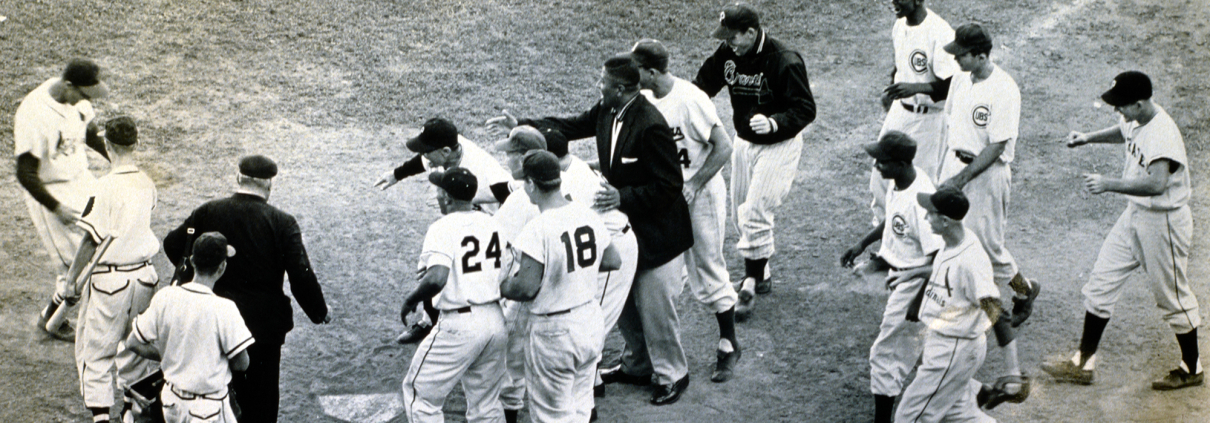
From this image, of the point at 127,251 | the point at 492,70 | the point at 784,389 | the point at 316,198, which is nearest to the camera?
the point at 127,251

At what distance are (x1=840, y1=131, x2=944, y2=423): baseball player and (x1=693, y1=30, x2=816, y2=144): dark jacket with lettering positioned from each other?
112 centimetres

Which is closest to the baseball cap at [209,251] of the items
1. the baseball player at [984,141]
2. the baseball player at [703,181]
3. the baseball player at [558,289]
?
the baseball player at [558,289]

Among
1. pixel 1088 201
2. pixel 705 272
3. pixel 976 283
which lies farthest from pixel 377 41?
pixel 976 283

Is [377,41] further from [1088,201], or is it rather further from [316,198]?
[1088,201]

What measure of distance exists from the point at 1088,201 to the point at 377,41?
6.76m

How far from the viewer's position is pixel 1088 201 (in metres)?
9.02

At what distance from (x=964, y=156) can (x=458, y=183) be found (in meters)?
3.37

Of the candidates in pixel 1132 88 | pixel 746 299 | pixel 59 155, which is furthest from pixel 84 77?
pixel 1132 88

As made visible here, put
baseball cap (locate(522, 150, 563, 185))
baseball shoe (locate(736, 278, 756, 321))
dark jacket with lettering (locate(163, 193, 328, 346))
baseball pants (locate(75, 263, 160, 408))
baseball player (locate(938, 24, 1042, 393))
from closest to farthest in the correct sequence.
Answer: baseball cap (locate(522, 150, 563, 185)) → dark jacket with lettering (locate(163, 193, 328, 346)) → baseball pants (locate(75, 263, 160, 408)) → baseball player (locate(938, 24, 1042, 393)) → baseball shoe (locate(736, 278, 756, 321))

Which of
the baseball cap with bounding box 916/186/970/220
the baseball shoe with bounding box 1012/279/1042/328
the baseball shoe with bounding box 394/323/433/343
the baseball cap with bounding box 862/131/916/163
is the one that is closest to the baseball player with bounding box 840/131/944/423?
the baseball cap with bounding box 862/131/916/163

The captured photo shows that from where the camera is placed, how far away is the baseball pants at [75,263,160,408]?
19.5ft

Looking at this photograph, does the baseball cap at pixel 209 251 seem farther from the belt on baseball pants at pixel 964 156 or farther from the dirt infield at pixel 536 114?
the belt on baseball pants at pixel 964 156

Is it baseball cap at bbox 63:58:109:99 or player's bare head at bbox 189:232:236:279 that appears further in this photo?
baseball cap at bbox 63:58:109:99

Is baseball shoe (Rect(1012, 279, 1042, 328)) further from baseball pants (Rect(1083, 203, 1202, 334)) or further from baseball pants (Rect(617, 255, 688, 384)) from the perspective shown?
baseball pants (Rect(617, 255, 688, 384))
